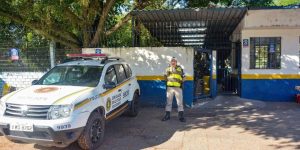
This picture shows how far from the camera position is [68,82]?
7117 millimetres

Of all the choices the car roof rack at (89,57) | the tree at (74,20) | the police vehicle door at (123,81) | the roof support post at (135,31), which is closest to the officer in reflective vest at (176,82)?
the police vehicle door at (123,81)

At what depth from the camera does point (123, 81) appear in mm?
8375

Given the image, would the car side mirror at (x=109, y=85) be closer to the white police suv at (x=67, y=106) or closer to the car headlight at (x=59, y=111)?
the white police suv at (x=67, y=106)

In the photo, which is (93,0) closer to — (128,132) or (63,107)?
(128,132)

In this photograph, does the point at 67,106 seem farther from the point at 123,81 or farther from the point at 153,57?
the point at 153,57

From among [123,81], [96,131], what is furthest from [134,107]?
[96,131]

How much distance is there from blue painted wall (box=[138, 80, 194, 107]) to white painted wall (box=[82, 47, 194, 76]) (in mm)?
315

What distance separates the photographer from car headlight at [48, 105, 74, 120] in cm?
575

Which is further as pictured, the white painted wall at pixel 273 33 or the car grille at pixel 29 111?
the white painted wall at pixel 273 33

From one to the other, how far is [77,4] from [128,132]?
189 inches

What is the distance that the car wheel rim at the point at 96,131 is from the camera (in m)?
6.48

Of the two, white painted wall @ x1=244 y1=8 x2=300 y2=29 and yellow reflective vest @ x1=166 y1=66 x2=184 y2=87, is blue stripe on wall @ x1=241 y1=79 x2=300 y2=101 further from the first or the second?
yellow reflective vest @ x1=166 y1=66 x2=184 y2=87

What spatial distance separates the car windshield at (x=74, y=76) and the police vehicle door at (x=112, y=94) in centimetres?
26

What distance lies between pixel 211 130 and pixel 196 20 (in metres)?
6.16
